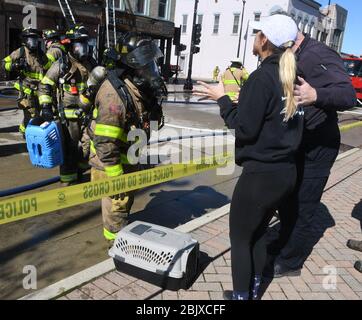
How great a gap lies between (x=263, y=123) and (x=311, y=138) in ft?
2.89

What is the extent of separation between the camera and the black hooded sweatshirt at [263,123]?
7.49ft

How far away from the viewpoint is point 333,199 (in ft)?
18.8

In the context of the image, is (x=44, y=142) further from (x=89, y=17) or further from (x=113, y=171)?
(x=89, y=17)

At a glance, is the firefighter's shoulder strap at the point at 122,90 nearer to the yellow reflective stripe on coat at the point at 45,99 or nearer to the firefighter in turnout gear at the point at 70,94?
the firefighter in turnout gear at the point at 70,94

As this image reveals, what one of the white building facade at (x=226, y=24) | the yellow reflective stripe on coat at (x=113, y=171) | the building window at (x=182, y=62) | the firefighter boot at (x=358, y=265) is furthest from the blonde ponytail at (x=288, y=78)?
the building window at (x=182, y=62)

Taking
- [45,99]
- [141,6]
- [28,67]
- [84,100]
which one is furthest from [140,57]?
[141,6]

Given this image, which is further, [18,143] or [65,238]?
[18,143]

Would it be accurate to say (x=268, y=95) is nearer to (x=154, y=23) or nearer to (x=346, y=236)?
(x=346, y=236)

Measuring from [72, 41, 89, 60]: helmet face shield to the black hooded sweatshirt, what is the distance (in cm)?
327

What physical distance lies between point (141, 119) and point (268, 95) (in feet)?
4.95

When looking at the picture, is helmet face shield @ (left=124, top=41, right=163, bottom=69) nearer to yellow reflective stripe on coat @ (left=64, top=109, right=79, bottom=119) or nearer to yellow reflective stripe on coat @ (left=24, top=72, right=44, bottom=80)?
yellow reflective stripe on coat @ (left=64, top=109, right=79, bottom=119)

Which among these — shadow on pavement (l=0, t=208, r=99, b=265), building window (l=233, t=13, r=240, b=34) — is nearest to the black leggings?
shadow on pavement (l=0, t=208, r=99, b=265)

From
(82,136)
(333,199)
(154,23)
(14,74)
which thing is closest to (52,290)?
(82,136)

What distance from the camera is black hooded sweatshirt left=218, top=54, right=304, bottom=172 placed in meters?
2.28
